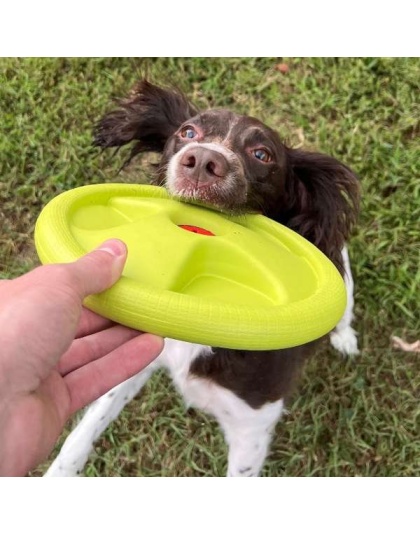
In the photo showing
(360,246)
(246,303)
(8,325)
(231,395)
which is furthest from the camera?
(360,246)

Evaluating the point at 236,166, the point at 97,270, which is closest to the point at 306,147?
the point at 236,166

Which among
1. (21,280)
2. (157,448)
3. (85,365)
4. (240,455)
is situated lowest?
(157,448)

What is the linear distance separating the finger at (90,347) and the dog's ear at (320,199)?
45.2 inches

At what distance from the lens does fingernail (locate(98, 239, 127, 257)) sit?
2.15 m

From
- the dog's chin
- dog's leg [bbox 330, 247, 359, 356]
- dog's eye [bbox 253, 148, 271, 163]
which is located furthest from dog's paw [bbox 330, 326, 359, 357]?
the dog's chin

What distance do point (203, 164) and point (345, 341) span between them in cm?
196

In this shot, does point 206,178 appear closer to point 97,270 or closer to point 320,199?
point 97,270

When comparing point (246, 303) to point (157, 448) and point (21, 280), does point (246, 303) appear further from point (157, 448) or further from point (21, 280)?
point (157, 448)

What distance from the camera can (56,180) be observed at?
4.46m

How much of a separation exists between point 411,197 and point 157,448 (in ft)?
7.91

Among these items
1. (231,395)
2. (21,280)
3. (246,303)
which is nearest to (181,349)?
(231,395)

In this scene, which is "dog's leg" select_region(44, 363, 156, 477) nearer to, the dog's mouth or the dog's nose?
the dog's mouth

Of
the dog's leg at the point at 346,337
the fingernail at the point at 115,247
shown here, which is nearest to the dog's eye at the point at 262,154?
the fingernail at the point at 115,247

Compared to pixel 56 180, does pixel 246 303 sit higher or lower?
higher
